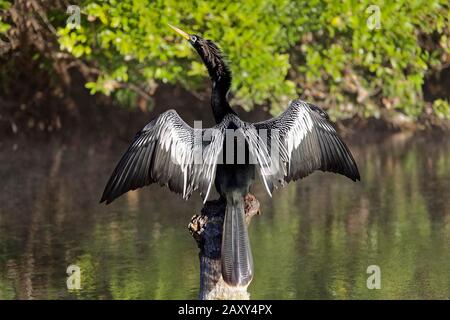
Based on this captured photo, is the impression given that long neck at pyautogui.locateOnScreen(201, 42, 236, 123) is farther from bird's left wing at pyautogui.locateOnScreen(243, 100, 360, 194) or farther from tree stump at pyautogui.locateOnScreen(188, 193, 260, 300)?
tree stump at pyautogui.locateOnScreen(188, 193, 260, 300)

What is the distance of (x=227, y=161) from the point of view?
11820 millimetres

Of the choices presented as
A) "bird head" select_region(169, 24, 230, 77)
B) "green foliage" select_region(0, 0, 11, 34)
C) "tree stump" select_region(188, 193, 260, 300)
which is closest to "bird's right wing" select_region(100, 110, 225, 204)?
"tree stump" select_region(188, 193, 260, 300)

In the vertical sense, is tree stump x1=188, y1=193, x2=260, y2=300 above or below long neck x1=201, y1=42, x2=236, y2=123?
below

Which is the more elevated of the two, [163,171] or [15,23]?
[15,23]

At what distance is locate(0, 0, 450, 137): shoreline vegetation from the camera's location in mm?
22750

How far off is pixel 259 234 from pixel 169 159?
8213 millimetres

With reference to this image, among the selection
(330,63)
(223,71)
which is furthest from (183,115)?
(223,71)

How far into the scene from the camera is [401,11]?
24.8 m

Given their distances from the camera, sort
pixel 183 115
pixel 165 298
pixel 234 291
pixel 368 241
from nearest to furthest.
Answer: pixel 234 291, pixel 165 298, pixel 368 241, pixel 183 115

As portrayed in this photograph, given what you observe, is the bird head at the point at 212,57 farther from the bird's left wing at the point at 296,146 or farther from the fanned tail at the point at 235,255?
the fanned tail at the point at 235,255

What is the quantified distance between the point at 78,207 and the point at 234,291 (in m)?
11.1

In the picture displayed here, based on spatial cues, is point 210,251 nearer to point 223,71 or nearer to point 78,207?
point 223,71

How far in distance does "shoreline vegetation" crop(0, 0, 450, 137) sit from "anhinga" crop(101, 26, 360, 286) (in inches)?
399

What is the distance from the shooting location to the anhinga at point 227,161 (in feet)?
37.1
